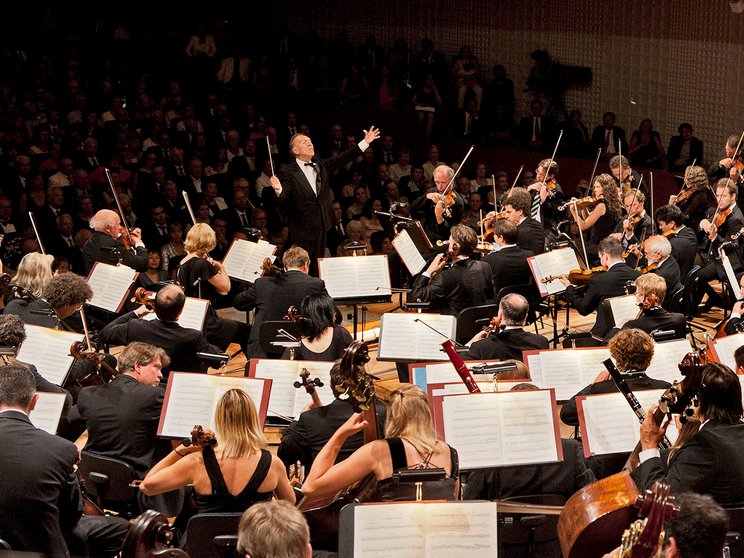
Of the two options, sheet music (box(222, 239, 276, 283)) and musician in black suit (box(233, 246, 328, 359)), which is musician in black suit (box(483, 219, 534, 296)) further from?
sheet music (box(222, 239, 276, 283))

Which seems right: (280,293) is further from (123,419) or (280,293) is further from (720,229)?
(720,229)

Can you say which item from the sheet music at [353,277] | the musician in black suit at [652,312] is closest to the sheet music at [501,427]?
the musician in black suit at [652,312]

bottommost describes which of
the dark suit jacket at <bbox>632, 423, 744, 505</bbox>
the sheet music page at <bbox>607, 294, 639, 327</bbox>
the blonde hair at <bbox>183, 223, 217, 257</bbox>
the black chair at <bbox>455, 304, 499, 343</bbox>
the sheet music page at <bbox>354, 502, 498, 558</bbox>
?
the sheet music page at <bbox>354, 502, 498, 558</bbox>

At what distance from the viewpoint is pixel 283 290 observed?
7.17 meters

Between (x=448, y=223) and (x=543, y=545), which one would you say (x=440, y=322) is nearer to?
(x=543, y=545)

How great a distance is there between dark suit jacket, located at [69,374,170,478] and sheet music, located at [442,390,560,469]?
61.4 inches

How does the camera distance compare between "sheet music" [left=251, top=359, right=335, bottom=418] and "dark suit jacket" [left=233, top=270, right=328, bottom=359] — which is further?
"dark suit jacket" [left=233, top=270, right=328, bottom=359]

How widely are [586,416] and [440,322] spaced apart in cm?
171

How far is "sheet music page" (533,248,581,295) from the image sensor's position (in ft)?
25.3

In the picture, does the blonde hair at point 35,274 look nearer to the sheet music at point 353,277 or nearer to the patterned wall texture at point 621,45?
the sheet music at point 353,277

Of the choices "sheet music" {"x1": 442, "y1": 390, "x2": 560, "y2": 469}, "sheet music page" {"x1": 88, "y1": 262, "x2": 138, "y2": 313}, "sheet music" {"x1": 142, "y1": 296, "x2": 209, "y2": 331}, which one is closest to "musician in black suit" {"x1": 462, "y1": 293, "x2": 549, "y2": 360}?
"sheet music" {"x1": 442, "y1": 390, "x2": 560, "y2": 469}

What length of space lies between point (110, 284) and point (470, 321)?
8.72 ft

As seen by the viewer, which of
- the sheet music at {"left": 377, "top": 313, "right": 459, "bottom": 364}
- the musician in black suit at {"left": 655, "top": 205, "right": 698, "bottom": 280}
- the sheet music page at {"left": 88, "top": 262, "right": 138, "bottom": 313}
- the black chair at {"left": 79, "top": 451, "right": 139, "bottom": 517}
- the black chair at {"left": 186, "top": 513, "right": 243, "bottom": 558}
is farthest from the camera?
the musician in black suit at {"left": 655, "top": 205, "right": 698, "bottom": 280}

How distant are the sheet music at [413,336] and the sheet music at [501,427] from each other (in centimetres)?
165
